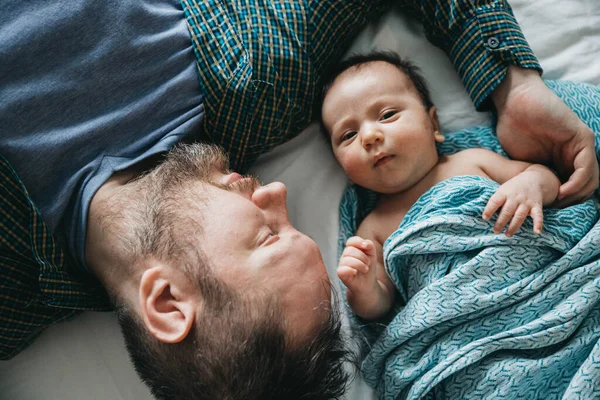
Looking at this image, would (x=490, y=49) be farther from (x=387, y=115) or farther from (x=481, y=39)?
(x=387, y=115)

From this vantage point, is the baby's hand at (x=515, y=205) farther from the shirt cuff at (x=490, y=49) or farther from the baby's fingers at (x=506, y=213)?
the shirt cuff at (x=490, y=49)

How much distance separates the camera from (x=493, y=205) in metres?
1.10

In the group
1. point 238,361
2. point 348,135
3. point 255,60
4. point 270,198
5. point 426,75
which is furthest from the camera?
point 426,75

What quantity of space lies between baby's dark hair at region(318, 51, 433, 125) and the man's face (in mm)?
408

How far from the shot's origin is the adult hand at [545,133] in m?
1.18

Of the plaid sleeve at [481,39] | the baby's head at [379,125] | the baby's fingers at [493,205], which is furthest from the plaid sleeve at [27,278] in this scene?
the plaid sleeve at [481,39]

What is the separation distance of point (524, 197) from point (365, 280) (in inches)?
14.5

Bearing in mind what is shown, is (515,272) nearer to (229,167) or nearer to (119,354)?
(229,167)

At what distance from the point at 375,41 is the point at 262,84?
0.39 m

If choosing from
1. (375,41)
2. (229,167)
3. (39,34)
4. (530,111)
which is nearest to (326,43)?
(375,41)

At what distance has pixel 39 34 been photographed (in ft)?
3.39

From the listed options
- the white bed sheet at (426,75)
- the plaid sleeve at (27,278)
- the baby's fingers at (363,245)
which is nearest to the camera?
the plaid sleeve at (27,278)

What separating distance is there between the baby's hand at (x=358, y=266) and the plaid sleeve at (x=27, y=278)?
0.54 metres

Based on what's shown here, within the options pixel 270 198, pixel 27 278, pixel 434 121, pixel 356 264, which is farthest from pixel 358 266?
pixel 27 278
